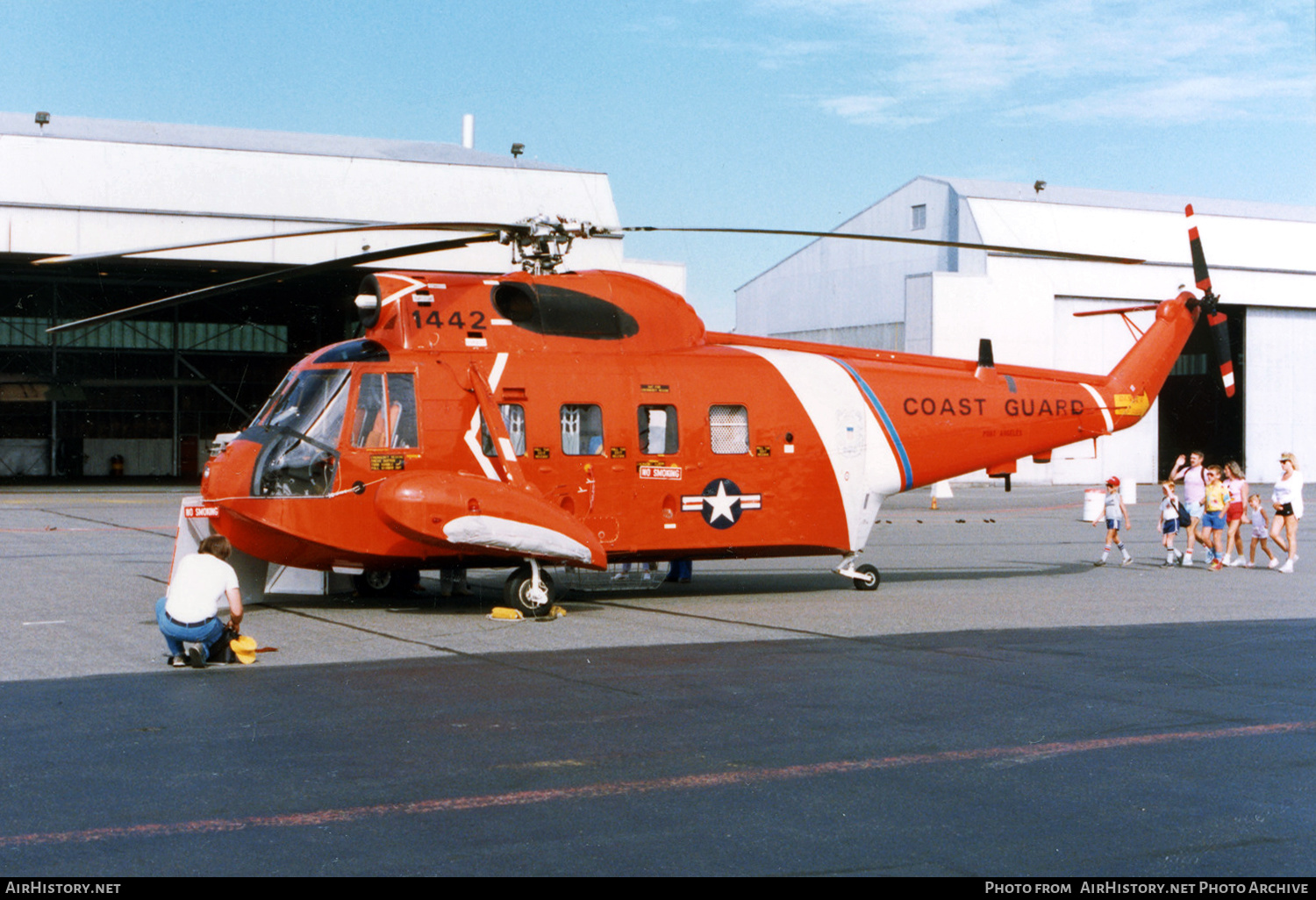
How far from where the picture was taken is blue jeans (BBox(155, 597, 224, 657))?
1051 cm

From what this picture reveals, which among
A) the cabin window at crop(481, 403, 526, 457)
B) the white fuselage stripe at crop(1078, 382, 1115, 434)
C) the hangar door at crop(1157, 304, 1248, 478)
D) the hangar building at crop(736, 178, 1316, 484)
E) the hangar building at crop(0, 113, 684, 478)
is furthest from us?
the hangar door at crop(1157, 304, 1248, 478)

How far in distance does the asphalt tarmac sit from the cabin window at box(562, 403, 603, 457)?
6.50 ft

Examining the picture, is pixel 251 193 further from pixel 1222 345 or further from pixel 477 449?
pixel 1222 345

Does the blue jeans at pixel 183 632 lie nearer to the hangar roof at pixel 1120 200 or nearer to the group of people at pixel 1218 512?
the group of people at pixel 1218 512

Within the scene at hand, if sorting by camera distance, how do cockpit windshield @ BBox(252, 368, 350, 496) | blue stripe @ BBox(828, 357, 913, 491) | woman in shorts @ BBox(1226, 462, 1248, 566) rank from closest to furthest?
cockpit windshield @ BBox(252, 368, 350, 496)
blue stripe @ BBox(828, 357, 913, 491)
woman in shorts @ BBox(1226, 462, 1248, 566)

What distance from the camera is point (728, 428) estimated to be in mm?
15758

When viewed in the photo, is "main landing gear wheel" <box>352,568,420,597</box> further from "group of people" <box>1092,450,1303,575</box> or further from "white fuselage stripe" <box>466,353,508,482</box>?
"group of people" <box>1092,450,1303,575</box>

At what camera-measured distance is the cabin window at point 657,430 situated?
1523 centimetres

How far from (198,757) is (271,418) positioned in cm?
718

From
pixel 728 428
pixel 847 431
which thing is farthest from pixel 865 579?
pixel 728 428

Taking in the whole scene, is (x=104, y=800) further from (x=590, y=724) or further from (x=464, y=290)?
(x=464, y=290)

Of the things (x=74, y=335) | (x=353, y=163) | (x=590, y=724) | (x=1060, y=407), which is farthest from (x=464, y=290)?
(x=74, y=335)

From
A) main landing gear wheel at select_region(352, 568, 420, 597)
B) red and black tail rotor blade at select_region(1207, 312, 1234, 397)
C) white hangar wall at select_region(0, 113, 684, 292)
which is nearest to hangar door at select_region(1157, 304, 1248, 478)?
white hangar wall at select_region(0, 113, 684, 292)

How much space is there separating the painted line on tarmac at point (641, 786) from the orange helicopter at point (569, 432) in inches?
238
